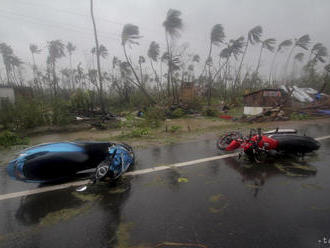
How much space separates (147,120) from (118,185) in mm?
6767

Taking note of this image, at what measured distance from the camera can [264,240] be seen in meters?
1.87

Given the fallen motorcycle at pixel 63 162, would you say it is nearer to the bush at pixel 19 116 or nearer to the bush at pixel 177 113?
the bush at pixel 19 116

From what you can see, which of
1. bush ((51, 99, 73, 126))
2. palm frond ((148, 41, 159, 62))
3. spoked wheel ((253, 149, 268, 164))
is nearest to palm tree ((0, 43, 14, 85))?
palm frond ((148, 41, 159, 62))

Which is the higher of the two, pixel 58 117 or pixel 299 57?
pixel 299 57

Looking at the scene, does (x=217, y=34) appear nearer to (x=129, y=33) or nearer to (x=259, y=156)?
(x=129, y=33)

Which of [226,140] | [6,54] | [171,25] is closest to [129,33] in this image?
[171,25]

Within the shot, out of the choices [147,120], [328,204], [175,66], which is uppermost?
[175,66]

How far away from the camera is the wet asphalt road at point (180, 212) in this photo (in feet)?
6.27

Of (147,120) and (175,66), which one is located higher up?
(175,66)

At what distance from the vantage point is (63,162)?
3061 mm

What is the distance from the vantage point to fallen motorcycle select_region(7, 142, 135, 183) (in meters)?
2.84

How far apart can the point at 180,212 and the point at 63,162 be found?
228 cm

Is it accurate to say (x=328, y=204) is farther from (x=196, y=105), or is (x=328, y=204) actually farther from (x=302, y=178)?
(x=196, y=105)

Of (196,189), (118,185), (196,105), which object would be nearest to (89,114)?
(196,105)
